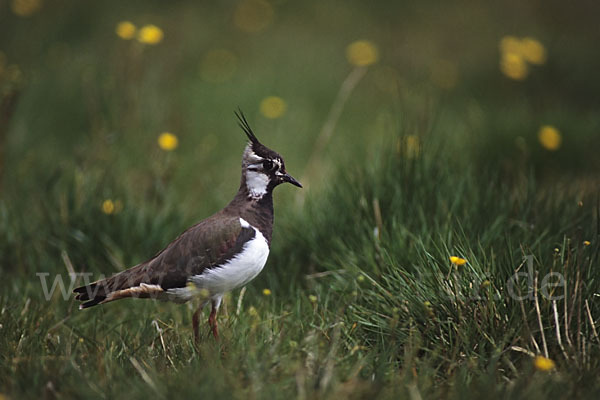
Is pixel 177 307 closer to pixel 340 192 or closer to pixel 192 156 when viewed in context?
pixel 340 192

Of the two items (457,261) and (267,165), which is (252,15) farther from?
(457,261)

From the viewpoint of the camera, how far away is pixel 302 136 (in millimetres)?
6344

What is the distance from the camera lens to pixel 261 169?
3270mm

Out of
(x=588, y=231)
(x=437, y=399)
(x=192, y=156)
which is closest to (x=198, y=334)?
(x=437, y=399)

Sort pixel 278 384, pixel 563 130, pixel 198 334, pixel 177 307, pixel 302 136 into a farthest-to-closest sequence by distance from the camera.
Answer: pixel 302 136 < pixel 563 130 < pixel 177 307 < pixel 198 334 < pixel 278 384

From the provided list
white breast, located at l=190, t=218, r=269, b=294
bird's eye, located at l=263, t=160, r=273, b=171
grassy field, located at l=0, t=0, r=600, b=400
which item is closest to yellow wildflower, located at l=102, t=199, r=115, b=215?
grassy field, located at l=0, t=0, r=600, b=400

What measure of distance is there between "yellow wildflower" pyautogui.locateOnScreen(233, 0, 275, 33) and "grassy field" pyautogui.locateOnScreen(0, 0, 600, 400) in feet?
1.07

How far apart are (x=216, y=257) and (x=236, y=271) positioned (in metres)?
0.12

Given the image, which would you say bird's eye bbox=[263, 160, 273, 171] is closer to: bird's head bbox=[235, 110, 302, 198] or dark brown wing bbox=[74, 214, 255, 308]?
bird's head bbox=[235, 110, 302, 198]

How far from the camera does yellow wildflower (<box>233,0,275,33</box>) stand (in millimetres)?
8445

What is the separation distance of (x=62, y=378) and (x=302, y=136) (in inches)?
158

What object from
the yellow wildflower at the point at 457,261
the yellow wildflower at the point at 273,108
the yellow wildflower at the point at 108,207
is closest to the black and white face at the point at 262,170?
the yellow wildflower at the point at 457,261

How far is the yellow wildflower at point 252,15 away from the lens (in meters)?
8.45

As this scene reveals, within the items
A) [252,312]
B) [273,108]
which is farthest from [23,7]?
[252,312]
